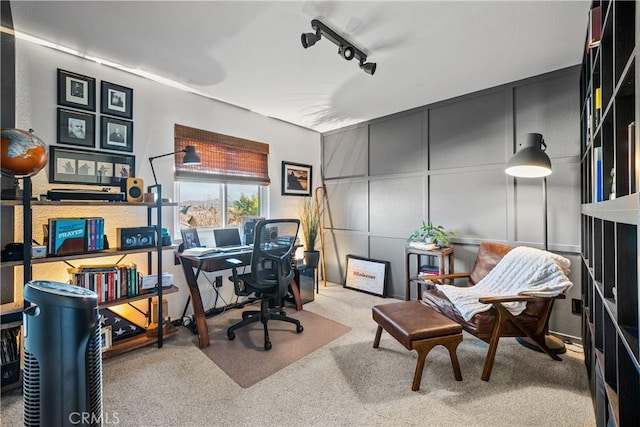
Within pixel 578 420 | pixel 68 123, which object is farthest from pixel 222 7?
pixel 578 420

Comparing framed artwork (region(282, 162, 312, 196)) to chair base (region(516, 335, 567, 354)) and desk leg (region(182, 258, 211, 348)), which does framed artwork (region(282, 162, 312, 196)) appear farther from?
chair base (region(516, 335, 567, 354))

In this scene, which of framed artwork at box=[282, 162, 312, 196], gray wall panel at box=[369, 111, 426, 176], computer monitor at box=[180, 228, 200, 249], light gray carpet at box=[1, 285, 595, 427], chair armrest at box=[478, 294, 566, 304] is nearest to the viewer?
light gray carpet at box=[1, 285, 595, 427]

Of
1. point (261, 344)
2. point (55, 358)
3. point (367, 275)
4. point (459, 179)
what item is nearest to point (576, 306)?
point (459, 179)

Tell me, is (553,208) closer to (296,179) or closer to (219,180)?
(296,179)

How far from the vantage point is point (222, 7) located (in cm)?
175

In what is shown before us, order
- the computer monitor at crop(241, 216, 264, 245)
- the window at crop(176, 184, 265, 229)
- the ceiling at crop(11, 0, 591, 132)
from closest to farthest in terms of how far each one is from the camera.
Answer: the ceiling at crop(11, 0, 591, 132), the window at crop(176, 184, 265, 229), the computer monitor at crop(241, 216, 264, 245)

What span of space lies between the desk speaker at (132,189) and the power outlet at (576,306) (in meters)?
3.87

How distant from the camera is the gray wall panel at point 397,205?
3488 mm

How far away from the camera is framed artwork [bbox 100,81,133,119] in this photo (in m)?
2.43

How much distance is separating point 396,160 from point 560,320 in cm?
234

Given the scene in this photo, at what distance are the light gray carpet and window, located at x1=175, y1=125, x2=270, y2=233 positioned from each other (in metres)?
1.46

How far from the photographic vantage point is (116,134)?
250 cm

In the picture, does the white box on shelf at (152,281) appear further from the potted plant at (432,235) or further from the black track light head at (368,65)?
the potted plant at (432,235)

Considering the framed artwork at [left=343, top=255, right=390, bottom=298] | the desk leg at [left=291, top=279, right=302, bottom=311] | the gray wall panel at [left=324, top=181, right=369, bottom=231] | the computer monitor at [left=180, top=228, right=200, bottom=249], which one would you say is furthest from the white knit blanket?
the computer monitor at [left=180, top=228, right=200, bottom=249]
